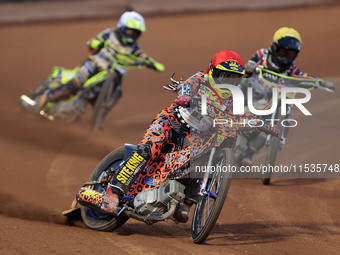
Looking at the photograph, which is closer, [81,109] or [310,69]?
[81,109]

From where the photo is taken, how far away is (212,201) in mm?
8602

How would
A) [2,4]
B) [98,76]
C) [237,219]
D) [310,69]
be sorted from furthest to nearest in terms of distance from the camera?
1. [2,4]
2. [310,69]
3. [98,76]
4. [237,219]

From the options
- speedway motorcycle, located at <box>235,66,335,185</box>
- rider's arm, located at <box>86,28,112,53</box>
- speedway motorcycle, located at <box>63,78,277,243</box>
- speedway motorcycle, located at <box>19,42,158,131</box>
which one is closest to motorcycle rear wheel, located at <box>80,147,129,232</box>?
speedway motorcycle, located at <box>63,78,277,243</box>

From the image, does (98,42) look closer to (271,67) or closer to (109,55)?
(109,55)

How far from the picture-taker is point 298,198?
38.0ft

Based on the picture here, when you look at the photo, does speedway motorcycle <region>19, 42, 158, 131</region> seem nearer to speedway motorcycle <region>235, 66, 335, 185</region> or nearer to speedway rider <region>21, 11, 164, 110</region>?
speedway rider <region>21, 11, 164, 110</region>

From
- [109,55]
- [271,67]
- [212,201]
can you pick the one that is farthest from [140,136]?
[212,201]

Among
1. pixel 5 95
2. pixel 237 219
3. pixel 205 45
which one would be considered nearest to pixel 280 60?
pixel 237 219

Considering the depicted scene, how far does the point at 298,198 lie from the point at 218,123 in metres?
3.44

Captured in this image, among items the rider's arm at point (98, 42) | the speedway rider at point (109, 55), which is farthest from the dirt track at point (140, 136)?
the rider's arm at point (98, 42)

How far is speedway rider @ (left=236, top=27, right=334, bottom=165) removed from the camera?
42.7 feet

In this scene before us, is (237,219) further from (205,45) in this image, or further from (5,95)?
(205,45)

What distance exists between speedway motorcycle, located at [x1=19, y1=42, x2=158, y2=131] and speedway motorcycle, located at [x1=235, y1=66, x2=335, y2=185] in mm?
3389

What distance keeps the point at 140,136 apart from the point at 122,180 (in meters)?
6.86
